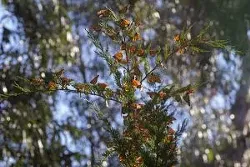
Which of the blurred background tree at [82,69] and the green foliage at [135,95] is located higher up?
the blurred background tree at [82,69]

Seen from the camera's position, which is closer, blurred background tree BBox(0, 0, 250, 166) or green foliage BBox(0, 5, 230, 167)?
green foliage BBox(0, 5, 230, 167)

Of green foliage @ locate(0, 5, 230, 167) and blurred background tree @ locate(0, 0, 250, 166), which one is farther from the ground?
blurred background tree @ locate(0, 0, 250, 166)

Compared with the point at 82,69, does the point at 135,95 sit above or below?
below

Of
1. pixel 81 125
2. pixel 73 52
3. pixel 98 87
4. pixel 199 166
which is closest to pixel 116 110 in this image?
pixel 81 125

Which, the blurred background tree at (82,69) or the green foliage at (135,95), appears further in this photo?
the blurred background tree at (82,69)

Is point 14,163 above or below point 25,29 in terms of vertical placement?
below

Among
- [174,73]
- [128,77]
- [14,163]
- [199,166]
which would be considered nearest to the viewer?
[128,77]

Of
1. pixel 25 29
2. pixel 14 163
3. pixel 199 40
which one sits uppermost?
pixel 25 29

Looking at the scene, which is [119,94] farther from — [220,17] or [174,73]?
[174,73]
